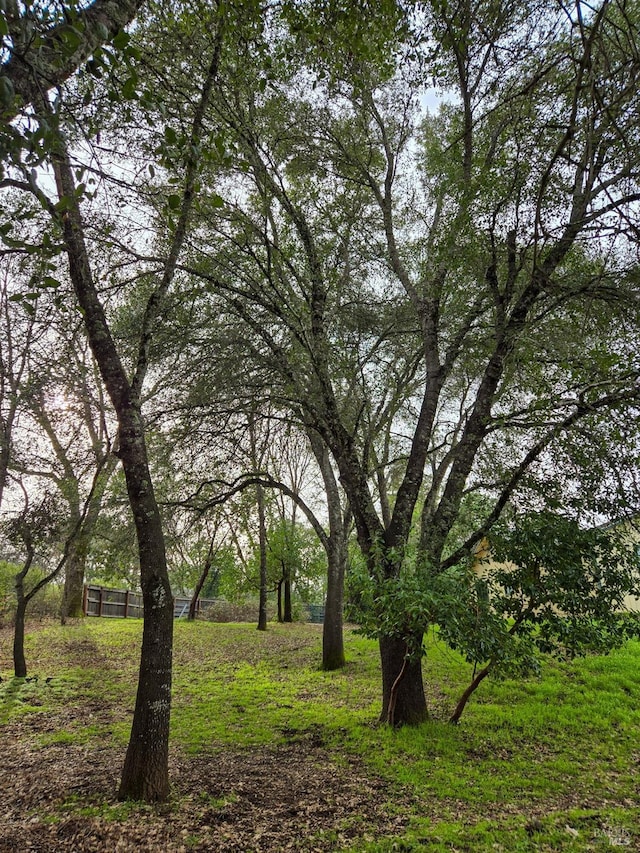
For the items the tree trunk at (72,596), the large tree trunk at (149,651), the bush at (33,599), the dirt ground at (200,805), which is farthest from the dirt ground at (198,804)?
the tree trunk at (72,596)

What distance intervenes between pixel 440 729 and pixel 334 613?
4.55 meters

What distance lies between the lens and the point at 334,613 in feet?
34.1

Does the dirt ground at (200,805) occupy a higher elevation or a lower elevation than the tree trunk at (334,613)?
lower

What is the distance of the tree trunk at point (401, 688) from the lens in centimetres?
607

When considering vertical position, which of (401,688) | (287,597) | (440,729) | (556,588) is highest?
(556,588)

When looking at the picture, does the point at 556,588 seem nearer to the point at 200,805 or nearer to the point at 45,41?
the point at 200,805

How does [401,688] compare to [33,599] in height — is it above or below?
below

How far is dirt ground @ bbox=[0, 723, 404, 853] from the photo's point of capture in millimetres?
3570

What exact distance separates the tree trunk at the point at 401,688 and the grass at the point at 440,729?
0.59ft

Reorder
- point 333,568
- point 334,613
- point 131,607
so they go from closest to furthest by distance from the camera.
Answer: point 334,613
point 333,568
point 131,607

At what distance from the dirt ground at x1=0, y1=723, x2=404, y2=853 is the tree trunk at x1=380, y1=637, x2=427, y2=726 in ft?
3.49

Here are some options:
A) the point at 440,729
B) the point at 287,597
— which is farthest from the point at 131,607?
the point at 440,729

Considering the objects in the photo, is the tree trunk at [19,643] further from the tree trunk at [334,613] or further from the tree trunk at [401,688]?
the tree trunk at [401,688]

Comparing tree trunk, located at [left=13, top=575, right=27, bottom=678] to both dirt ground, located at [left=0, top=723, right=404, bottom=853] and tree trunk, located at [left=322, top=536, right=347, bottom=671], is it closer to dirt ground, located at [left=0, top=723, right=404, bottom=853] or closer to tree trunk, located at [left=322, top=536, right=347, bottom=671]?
dirt ground, located at [left=0, top=723, right=404, bottom=853]
